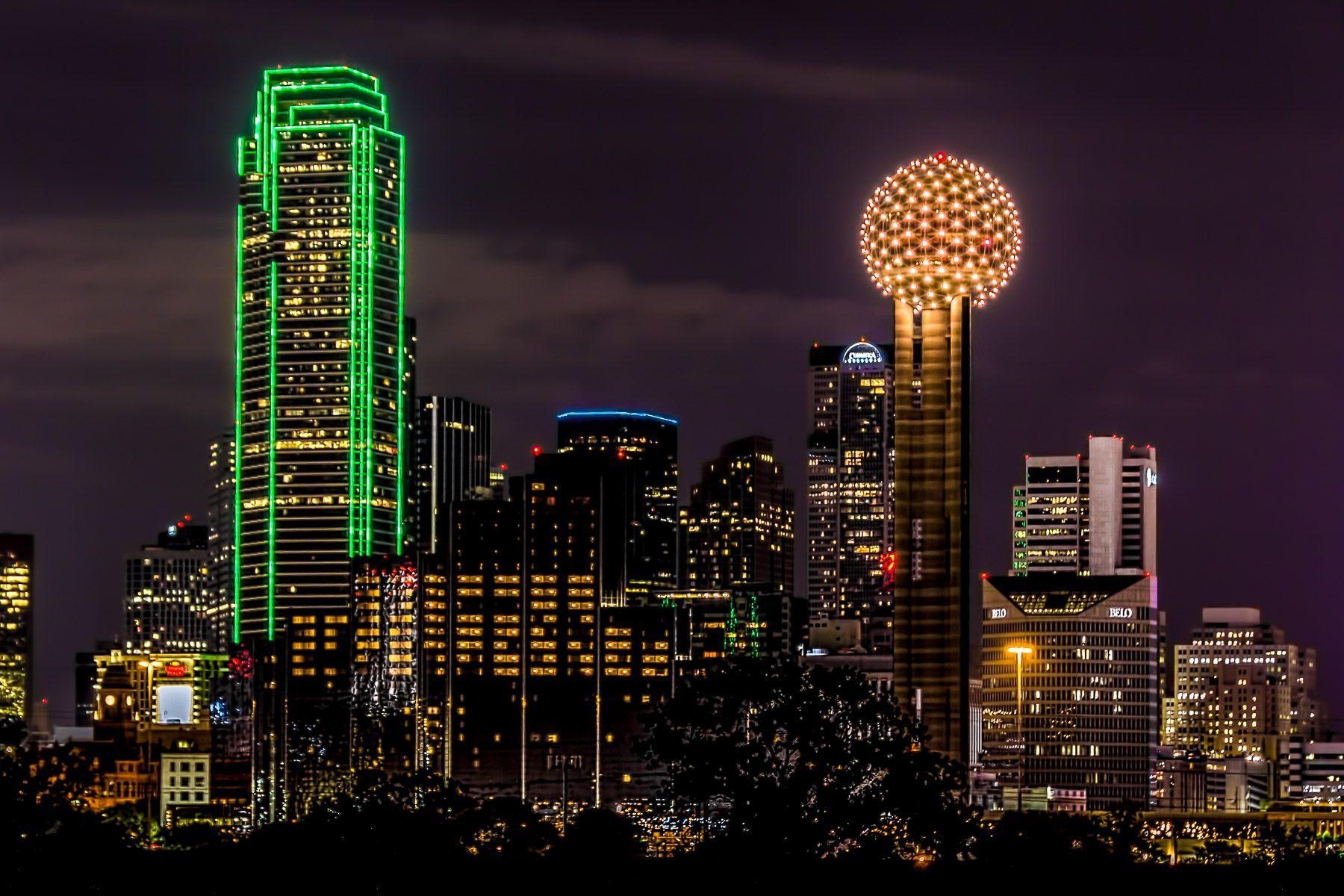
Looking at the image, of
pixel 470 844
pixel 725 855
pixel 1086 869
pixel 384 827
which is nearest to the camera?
pixel 725 855

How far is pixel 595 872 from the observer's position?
10394 cm

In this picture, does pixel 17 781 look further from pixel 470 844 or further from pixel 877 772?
pixel 470 844

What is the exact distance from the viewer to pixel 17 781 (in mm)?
106062

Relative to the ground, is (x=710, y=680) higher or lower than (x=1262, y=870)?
higher

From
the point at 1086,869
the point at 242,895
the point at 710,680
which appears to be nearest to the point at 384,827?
the point at 242,895

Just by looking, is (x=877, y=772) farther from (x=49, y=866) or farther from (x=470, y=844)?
(x=470, y=844)

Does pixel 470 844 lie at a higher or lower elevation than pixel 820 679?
lower

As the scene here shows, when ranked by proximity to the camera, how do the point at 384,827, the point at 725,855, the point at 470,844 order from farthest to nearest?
the point at 470,844
the point at 384,827
the point at 725,855

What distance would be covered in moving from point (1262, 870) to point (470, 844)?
52835mm

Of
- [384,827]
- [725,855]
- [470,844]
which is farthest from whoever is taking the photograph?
[470,844]

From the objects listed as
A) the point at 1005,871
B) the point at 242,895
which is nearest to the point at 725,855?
the point at 1005,871

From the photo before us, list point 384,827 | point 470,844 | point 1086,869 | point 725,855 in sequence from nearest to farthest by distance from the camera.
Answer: point 725,855 → point 1086,869 → point 384,827 → point 470,844

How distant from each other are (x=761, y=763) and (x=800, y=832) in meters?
3.47

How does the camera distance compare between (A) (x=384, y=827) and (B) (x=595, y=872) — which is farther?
(A) (x=384, y=827)
